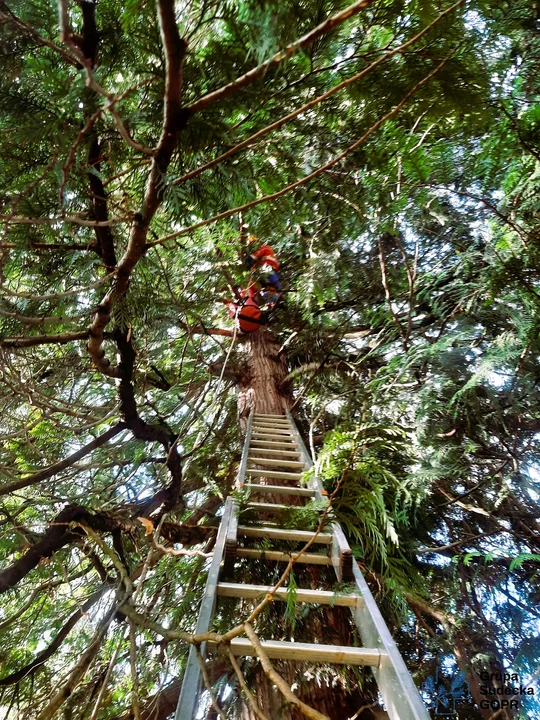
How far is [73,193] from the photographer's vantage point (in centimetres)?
175

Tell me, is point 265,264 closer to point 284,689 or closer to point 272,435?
point 272,435

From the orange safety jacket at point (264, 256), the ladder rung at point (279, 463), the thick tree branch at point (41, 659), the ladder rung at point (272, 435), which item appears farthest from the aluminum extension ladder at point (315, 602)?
the orange safety jacket at point (264, 256)

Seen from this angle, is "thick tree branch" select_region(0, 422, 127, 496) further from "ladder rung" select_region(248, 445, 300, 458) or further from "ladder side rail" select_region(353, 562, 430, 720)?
"ladder side rail" select_region(353, 562, 430, 720)

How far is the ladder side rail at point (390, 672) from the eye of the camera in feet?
4.14

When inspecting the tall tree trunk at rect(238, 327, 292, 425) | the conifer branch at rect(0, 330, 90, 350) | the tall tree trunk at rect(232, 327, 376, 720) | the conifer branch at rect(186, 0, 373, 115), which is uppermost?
the conifer branch at rect(186, 0, 373, 115)

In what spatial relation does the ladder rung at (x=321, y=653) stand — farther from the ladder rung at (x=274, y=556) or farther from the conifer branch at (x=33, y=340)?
the conifer branch at (x=33, y=340)

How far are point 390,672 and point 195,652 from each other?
0.69m

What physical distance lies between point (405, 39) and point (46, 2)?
55.8 inches

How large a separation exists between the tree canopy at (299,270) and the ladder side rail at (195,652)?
114 mm

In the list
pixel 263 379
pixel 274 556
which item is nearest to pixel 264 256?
pixel 263 379

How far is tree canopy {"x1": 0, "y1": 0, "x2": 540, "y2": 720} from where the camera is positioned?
1.42 meters

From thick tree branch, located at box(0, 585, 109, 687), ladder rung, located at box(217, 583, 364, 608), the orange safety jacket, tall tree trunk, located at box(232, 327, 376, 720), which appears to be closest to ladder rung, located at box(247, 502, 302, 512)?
tall tree trunk, located at box(232, 327, 376, 720)

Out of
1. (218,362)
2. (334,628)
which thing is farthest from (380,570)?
(218,362)

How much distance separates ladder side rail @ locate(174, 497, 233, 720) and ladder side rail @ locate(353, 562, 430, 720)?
0.64 metres
